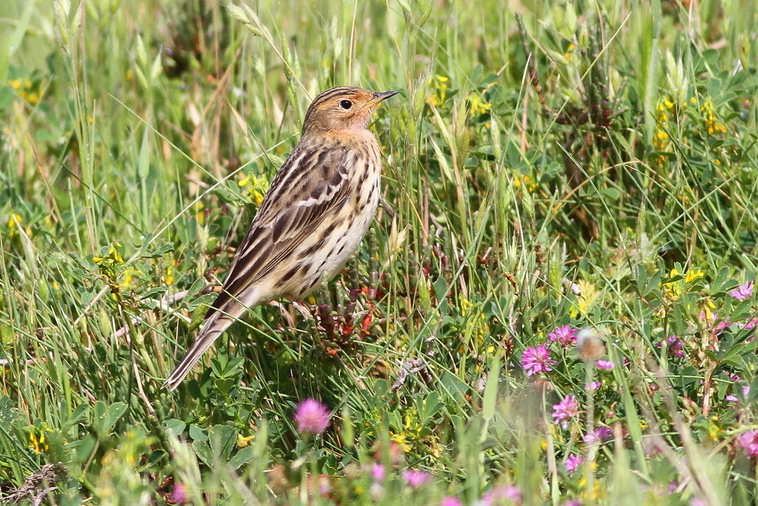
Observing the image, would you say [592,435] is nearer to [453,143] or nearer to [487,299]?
[487,299]

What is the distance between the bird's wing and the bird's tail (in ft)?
0.73

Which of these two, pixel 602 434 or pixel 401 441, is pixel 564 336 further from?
pixel 401 441

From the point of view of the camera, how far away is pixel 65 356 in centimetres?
419

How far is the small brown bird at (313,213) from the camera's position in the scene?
442 centimetres

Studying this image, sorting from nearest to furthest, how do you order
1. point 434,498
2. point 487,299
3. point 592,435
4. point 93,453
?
point 434,498 → point 592,435 → point 93,453 → point 487,299

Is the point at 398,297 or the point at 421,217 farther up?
the point at 421,217

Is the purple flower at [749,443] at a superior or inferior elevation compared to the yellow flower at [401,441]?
superior

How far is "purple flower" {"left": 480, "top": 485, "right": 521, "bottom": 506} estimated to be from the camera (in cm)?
282

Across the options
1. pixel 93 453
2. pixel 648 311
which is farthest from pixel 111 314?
pixel 648 311

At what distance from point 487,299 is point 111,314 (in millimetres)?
1652

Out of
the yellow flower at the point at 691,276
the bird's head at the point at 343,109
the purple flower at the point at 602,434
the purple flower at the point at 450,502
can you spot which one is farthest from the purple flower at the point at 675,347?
the bird's head at the point at 343,109

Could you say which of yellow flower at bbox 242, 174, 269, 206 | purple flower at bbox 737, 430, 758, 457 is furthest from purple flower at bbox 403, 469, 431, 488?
yellow flower at bbox 242, 174, 269, 206

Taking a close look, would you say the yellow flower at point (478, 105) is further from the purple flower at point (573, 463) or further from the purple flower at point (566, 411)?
the purple flower at point (573, 463)

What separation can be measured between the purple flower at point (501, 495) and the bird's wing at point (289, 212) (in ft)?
6.03
